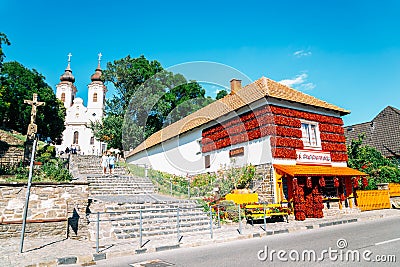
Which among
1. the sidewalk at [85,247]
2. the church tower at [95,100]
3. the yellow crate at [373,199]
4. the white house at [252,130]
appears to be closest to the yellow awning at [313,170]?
the white house at [252,130]

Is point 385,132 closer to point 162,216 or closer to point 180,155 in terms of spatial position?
point 180,155

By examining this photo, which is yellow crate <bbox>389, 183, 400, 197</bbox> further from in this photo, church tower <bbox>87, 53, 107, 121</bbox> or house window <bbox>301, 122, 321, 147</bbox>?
church tower <bbox>87, 53, 107, 121</bbox>

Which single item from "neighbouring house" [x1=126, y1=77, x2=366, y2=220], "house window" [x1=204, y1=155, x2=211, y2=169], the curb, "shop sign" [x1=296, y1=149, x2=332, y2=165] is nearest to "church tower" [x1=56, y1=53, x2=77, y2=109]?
"neighbouring house" [x1=126, y1=77, x2=366, y2=220]

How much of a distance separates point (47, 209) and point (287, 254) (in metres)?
7.99

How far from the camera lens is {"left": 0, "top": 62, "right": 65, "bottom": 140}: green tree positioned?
4003 cm

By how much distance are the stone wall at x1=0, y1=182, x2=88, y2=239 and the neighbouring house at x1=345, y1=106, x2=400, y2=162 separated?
86.1 feet

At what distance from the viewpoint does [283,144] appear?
1527 cm

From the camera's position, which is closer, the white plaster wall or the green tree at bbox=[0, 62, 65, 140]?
the white plaster wall

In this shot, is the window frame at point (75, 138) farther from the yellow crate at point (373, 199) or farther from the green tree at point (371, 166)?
the yellow crate at point (373, 199)

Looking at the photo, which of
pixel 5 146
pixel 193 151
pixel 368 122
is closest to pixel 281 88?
pixel 193 151

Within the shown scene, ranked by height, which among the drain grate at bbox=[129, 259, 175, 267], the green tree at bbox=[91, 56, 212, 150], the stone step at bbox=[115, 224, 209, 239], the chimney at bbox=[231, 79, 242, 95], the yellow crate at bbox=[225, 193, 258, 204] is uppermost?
the green tree at bbox=[91, 56, 212, 150]

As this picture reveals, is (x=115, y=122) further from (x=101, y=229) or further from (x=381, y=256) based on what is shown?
(x=381, y=256)

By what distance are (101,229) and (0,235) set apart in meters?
3.18

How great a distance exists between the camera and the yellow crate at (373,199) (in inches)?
698
